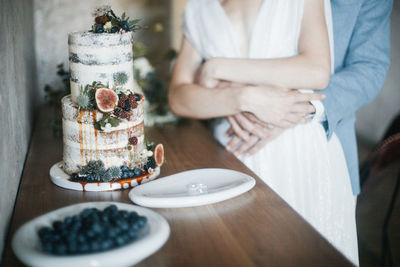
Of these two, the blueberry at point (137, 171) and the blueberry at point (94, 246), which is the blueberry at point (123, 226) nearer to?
the blueberry at point (94, 246)

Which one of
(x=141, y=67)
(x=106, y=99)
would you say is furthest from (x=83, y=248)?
(x=141, y=67)

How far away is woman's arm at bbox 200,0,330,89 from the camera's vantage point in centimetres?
128

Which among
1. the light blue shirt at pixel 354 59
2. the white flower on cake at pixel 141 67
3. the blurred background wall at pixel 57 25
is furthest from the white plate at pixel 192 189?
the blurred background wall at pixel 57 25

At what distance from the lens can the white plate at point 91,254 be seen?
0.68 metres

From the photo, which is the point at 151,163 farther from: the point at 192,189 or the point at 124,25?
the point at 124,25

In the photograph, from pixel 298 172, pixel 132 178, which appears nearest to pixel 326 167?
pixel 298 172

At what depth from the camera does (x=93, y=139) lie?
3.35 feet

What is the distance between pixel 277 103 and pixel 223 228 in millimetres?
568

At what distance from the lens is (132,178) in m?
1.08

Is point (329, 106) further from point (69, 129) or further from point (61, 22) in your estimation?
point (61, 22)

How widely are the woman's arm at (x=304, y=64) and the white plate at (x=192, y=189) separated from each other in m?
0.35

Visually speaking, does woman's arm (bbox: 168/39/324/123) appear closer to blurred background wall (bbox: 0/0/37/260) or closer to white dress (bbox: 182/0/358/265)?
white dress (bbox: 182/0/358/265)

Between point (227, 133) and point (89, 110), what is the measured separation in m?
0.66

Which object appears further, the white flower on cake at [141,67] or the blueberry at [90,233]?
the white flower on cake at [141,67]
